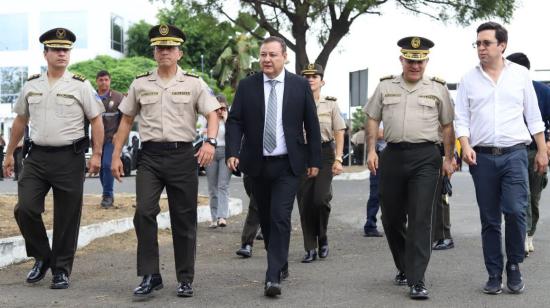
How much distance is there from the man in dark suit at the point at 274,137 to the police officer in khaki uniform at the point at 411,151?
0.60 metres

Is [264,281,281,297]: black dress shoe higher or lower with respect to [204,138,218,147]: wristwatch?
lower

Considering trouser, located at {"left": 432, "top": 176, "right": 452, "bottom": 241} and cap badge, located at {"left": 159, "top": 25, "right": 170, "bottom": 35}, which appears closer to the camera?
cap badge, located at {"left": 159, "top": 25, "right": 170, "bottom": 35}

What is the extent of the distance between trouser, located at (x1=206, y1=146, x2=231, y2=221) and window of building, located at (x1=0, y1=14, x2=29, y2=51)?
53.4 m

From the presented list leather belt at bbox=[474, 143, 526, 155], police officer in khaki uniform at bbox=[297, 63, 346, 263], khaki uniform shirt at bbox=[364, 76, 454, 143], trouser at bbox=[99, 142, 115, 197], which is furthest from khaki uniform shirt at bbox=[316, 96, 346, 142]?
trouser at bbox=[99, 142, 115, 197]

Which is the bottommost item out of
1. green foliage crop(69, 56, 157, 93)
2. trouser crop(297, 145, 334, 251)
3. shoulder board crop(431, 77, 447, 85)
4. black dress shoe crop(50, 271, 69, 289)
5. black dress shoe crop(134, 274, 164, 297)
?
black dress shoe crop(50, 271, 69, 289)

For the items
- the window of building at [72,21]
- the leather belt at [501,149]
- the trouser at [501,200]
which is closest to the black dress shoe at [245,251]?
the trouser at [501,200]

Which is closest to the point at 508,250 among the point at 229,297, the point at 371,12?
the point at 229,297

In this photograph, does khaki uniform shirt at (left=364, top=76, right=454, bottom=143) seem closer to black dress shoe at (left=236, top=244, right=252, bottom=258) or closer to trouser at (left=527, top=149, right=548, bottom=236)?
trouser at (left=527, top=149, right=548, bottom=236)

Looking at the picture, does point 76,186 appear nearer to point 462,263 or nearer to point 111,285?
point 111,285

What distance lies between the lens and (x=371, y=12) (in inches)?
1098

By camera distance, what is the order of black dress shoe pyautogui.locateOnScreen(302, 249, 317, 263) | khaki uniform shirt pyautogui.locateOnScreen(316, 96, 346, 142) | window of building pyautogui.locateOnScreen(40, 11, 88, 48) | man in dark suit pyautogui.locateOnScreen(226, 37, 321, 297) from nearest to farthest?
man in dark suit pyautogui.locateOnScreen(226, 37, 321, 297) < black dress shoe pyautogui.locateOnScreen(302, 249, 317, 263) < khaki uniform shirt pyautogui.locateOnScreen(316, 96, 346, 142) < window of building pyautogui.locateOnScreen(40, 11, 88, 48)

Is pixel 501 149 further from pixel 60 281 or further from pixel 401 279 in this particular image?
pixel 60 281

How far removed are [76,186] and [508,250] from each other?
11.8 feet

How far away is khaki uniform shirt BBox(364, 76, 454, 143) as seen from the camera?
23.3 ft
